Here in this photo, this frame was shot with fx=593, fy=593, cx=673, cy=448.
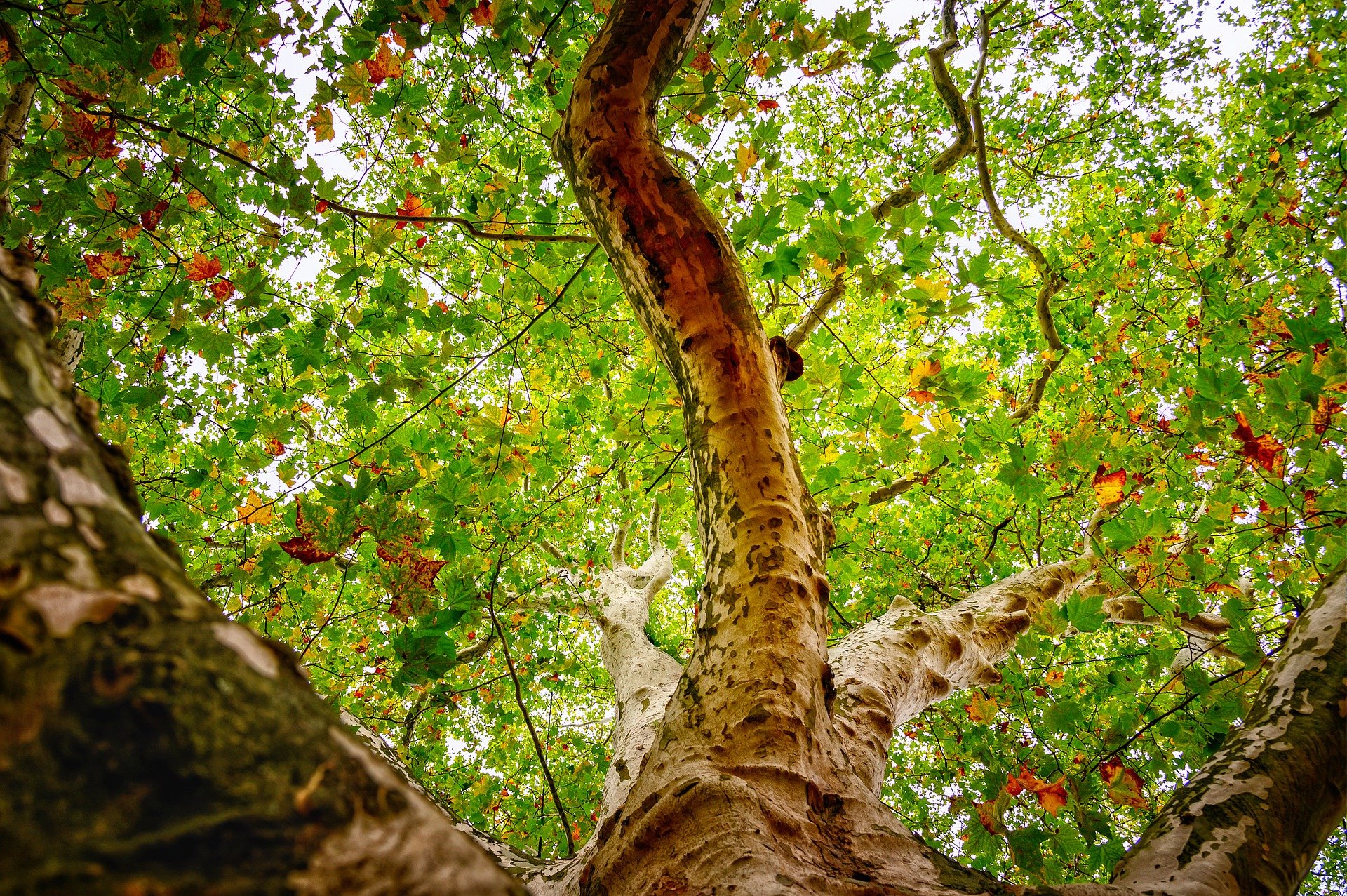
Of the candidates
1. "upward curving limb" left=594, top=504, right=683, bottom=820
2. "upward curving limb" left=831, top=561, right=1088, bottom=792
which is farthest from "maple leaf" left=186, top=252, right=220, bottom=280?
"upward curving limb" left=831, top=561, right=1088, bottom=792

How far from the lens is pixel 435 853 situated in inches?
17.2

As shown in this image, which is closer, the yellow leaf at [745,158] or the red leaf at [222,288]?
the yellow leaf at [745,158]

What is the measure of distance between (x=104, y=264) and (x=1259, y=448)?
18.7 feet

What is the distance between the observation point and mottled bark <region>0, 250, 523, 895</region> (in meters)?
0.32

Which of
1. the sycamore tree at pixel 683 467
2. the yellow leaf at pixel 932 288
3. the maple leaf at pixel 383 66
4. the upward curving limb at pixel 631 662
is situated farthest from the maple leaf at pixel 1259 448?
the maple leaf at pixel 383 66

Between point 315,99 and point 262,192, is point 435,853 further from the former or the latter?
point 262,192

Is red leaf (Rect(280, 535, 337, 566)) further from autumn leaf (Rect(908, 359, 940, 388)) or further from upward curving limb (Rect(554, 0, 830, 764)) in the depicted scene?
autumn leaf (Rect(908, 359, 940, 388))

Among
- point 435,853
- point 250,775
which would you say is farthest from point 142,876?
point 435,853

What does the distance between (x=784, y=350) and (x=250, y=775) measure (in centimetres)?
201

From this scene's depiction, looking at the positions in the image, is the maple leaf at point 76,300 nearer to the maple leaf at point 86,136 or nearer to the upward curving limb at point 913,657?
the maple leaf at point 86,136

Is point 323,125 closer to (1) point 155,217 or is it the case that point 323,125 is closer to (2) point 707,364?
(1) point 155,217

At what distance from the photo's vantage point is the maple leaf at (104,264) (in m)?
2.87

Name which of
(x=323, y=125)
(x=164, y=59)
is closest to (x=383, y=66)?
(x=323, y=125)

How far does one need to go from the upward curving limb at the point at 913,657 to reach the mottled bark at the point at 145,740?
150cm
